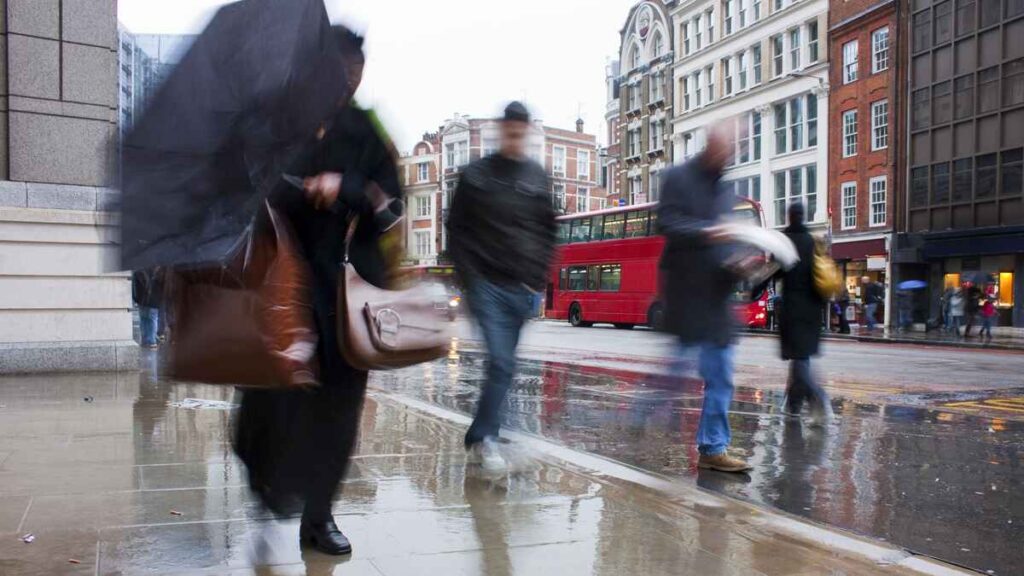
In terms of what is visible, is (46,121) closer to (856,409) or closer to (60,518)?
(60,518)

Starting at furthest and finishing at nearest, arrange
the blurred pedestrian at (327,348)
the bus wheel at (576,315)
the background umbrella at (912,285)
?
the bus wheel at (576,315) < the background umbrella at (912,285) < the blurred pedestrian at (327,348)

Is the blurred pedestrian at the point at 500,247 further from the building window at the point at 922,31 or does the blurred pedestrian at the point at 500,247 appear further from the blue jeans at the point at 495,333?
the building window at the point at 922,31

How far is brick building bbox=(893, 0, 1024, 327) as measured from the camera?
29000 mm

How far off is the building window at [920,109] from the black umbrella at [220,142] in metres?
34.4

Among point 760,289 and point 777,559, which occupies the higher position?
point 760,289

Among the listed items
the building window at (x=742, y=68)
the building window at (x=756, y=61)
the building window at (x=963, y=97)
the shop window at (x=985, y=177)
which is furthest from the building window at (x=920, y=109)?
the building window at (x=742, y=68)

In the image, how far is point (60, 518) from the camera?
12.2 feet

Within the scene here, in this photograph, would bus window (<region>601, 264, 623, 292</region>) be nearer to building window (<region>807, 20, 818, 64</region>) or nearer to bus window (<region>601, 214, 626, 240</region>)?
bus window (<region>601, 214, 626, 240</region>)

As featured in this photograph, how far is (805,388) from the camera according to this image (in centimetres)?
711

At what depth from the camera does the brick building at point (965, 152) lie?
95.1 feet

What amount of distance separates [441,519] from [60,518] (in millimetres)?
1586

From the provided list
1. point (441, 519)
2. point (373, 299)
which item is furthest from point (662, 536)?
point (373, 299)

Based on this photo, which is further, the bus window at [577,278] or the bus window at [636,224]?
the bus window at [577,278]

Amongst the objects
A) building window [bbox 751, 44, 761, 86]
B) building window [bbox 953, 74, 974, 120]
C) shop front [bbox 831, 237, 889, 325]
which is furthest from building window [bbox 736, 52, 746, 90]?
building window [bbox 953, 74, 974, 120]
